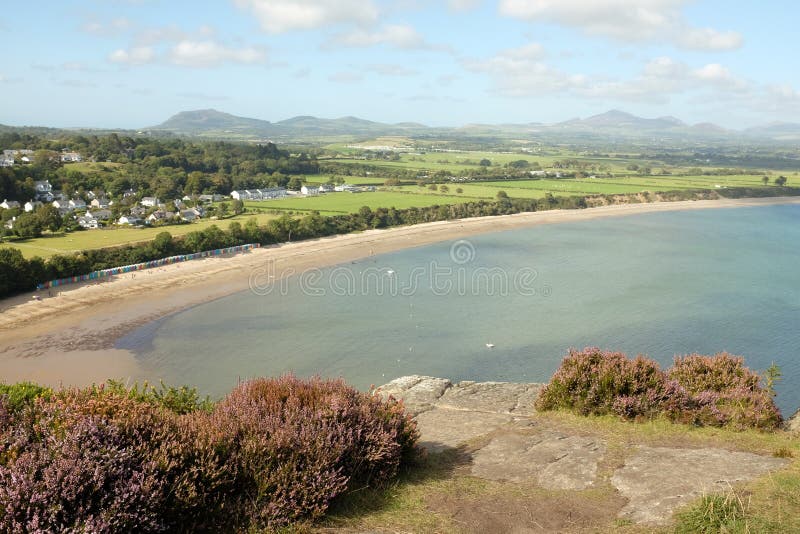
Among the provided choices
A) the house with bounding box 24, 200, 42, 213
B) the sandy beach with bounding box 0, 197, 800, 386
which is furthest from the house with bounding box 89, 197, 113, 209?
the sandy beach with bounding box 0, 197, 800, 386

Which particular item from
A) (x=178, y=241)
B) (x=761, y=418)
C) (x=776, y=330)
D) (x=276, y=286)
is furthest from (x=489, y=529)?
(x=178, y=241)

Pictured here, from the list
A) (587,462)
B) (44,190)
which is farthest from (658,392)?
(44,190)

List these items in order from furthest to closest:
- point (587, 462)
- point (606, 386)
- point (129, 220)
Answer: point (129, 220), point (606, 386), point (587, 462)

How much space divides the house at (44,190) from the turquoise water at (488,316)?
1558 inches

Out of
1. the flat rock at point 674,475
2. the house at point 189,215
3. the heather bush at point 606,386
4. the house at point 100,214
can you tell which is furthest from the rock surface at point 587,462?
the house at point 100,214

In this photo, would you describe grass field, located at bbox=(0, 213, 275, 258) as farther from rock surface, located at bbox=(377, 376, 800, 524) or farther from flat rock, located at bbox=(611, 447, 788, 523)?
flat rock, located at bbox=(611, 447, 788, 523)

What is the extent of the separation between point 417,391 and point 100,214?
5888cm

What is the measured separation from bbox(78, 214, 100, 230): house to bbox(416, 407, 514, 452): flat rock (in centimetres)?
5721

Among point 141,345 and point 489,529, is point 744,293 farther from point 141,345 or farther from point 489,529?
point 489,529

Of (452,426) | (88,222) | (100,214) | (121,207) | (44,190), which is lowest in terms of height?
(452,426)

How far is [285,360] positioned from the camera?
28594 millimetres

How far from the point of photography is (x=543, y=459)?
8.73 m

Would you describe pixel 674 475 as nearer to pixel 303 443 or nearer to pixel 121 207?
pixel 303 443

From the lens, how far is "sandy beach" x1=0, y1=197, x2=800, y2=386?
27.5m
